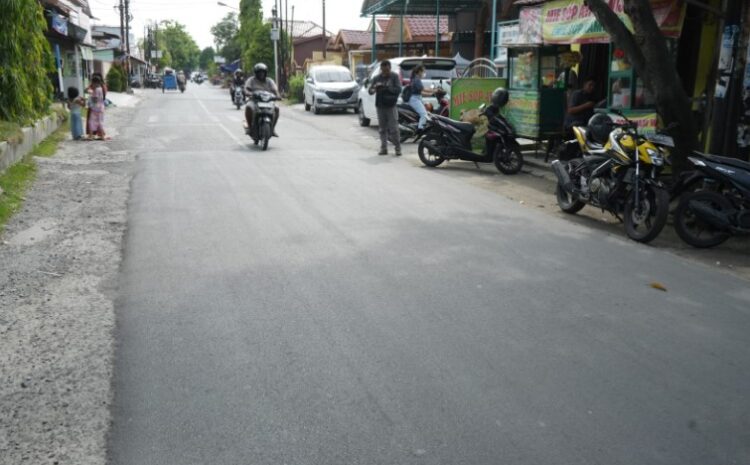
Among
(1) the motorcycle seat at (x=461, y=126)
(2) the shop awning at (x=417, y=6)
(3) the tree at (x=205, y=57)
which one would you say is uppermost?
(3) the tree at (x=205, y=57)

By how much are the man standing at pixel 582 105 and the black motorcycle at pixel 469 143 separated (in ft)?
3.37

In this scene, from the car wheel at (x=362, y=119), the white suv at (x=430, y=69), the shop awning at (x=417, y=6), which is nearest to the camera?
the white suv at (x=430, y=69)

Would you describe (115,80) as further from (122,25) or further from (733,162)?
(733,162)

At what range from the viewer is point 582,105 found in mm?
12148

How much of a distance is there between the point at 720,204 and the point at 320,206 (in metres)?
4.42

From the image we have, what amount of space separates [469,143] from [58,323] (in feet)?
30.6

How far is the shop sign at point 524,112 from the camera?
1395 cm

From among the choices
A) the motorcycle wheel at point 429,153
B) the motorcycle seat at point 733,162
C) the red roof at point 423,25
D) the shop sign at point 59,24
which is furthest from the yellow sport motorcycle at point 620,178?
the red roof at point 423,25

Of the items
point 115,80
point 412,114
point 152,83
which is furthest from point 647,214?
point 152,83

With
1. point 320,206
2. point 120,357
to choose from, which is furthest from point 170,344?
point 320,206

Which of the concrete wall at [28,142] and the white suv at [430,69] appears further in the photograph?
the white suv at [430,69]

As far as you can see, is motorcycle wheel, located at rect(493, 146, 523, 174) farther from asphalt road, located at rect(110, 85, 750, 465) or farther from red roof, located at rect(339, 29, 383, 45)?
red roof, located at rect(339, 29, 383, 45)

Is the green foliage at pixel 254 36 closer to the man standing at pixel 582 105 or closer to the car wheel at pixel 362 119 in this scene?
the car wheel at pixel 362 119

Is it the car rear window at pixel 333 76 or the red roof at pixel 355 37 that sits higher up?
the red roof at pixel 355 37
